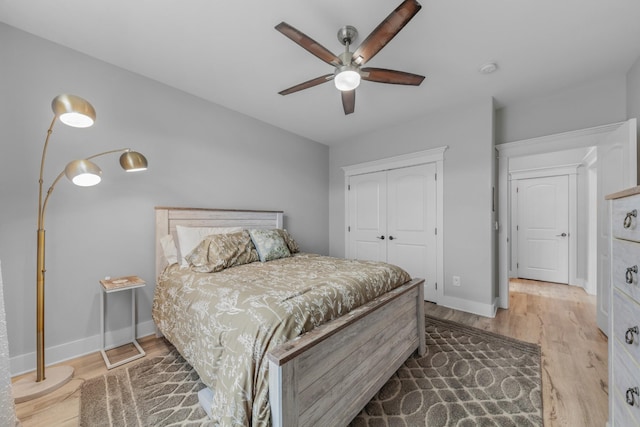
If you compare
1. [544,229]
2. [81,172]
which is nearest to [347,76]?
[81,172]

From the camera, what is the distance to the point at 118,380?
1794mm

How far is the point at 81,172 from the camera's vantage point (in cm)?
168

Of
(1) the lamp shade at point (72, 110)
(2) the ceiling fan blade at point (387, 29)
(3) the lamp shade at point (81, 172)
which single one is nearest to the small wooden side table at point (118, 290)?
(3) the lamp shade at point (81, 172)

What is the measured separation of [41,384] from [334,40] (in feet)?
10.7

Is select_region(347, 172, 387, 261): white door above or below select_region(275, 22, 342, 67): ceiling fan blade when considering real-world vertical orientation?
below

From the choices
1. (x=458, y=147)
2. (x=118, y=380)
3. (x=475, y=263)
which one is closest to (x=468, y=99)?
(x=458, y=147)

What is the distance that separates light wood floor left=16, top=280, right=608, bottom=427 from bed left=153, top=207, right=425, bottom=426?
0.61 metres

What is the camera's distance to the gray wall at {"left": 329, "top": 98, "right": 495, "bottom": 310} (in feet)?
9.66

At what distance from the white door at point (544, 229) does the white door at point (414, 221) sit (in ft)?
8.98

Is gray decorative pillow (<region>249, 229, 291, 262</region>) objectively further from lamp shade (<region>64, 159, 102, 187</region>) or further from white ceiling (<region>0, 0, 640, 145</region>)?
white ceiling (<region>0, 0, 640, 145</region>)

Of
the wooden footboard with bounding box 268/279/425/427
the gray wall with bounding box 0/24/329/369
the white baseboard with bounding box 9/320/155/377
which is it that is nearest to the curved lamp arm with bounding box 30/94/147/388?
the white baseboard with bounding box 9/320/155/377

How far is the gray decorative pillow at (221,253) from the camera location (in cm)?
221

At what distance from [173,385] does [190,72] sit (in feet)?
8.80

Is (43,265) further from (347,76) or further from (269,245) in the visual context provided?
(347,76)
